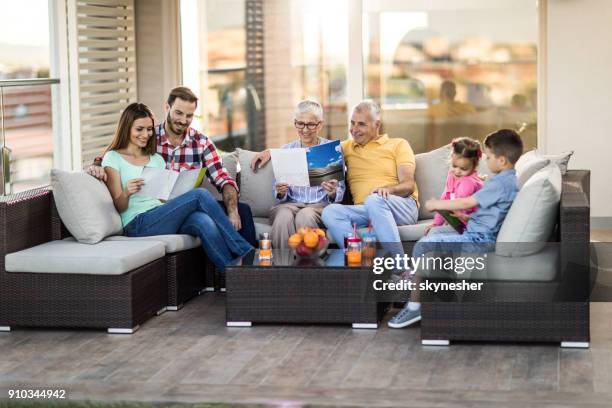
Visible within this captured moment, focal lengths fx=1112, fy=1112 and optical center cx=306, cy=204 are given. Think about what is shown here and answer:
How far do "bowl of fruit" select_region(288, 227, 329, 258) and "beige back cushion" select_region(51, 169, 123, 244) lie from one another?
3.50 feet

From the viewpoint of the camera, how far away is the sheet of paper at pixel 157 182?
6422mm

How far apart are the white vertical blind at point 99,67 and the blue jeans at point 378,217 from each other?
250cm

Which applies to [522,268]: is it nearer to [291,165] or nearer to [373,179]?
[373,179]

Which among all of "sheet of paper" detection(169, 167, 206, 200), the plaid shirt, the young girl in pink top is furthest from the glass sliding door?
the young girl in pink top

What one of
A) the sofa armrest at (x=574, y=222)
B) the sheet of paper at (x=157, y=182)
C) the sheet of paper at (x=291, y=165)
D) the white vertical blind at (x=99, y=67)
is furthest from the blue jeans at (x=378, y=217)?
the white vertical blind at (x=99, y=67)

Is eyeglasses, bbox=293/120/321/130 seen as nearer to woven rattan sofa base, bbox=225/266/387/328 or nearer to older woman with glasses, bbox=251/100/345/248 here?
older woman with glasses, bbox=251/100/345/248

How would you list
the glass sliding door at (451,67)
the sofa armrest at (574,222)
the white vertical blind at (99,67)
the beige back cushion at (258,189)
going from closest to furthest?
the sofa armrest at (574,222), the beige back cushion at (258,189), the white vertical blind at (99,67), the glass sliding door at (451,67)

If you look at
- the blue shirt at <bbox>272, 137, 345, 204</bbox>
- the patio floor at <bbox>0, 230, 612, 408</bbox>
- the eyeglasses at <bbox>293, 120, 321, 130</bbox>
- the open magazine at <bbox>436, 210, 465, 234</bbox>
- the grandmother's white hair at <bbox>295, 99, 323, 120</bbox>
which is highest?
the grandmother's white hair at <bbox>295, 99, 323, 120</bbox>

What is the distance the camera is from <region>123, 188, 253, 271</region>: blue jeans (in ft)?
20.7

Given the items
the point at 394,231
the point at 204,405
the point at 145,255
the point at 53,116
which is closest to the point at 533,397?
the point at 204,405

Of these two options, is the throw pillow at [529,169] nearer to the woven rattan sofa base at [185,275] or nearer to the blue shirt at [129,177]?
the woven rattan sofa base at [185,275]

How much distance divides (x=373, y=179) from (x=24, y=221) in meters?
2.03

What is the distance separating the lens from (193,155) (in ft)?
22.3

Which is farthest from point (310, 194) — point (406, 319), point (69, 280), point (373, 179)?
point (69, 280)
